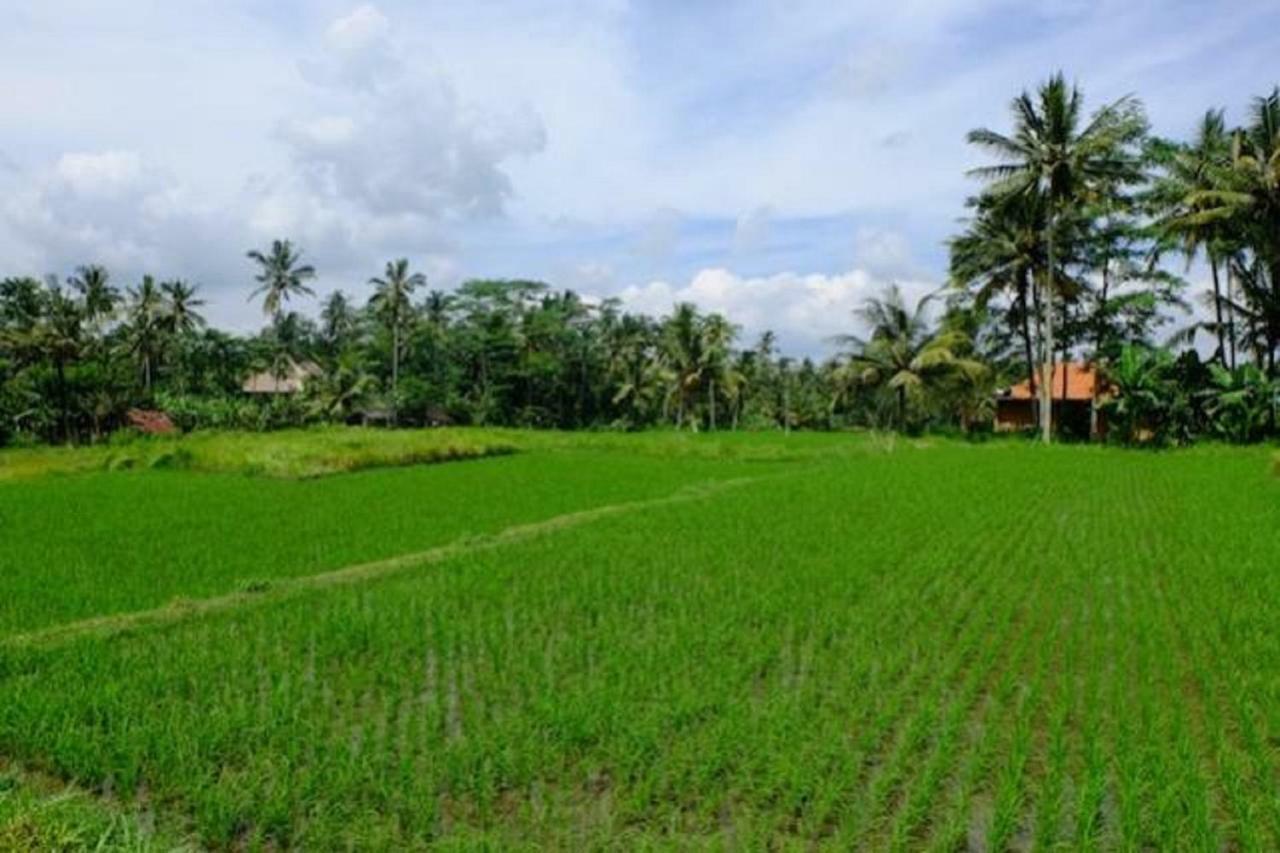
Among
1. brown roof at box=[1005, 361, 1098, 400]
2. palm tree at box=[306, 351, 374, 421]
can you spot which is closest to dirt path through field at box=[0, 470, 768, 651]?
brown roof at box=[1005, 361, 1098, 400]

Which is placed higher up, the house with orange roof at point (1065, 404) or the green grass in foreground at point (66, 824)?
the house with orange roof at point (1065, 404)

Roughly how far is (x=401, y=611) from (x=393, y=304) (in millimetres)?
32516

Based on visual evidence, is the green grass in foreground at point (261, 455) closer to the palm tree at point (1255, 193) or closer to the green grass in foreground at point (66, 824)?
the green grass in foreground at point (66, 824)

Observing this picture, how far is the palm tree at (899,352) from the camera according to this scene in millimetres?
27781

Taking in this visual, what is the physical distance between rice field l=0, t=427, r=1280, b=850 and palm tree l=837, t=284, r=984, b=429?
18049 mm

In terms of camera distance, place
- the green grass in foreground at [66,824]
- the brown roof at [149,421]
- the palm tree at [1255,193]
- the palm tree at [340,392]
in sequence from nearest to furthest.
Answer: the green grass in foreground at [66,824], the palm tree at [1255,193], the brown roof at [149,421], the palm tree at [340,392]

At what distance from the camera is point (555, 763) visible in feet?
11.9

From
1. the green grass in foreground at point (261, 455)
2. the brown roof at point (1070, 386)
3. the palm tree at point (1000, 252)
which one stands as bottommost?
the green grass in foreground at point (261, 455)

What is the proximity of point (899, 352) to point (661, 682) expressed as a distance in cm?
2527

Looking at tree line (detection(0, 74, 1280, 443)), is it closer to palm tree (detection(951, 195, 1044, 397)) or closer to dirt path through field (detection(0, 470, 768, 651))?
palm tree (detection(951, 195, 1044, 397))

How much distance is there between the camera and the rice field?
321 cm

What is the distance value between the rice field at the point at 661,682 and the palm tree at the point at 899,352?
18.0 metres

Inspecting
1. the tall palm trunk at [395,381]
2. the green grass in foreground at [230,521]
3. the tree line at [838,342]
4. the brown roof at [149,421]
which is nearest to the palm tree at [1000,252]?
the tree line at [838,342]

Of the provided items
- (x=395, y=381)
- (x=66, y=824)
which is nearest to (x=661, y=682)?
(x=66, y=824)
